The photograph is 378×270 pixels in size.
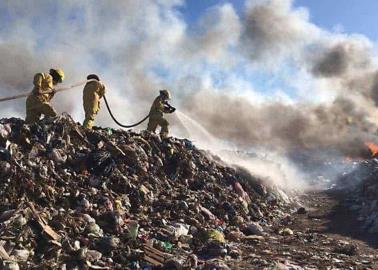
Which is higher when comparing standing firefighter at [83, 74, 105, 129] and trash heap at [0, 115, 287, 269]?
standing firefighter at [83, 74, 105, 129]

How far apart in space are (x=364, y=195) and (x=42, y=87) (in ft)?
33.1

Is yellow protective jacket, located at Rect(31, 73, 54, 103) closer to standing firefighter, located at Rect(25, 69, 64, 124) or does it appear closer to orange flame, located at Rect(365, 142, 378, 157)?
standing firefighter, located at Rect(25, 69, 64, 124)

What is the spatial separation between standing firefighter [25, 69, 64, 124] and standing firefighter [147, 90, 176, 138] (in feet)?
13.2

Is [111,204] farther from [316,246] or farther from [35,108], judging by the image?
[316,246]

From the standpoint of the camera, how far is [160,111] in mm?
13680

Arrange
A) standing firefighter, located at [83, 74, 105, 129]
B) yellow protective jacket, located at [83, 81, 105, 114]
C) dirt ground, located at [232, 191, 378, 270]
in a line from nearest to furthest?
dirt ground, located at [232, 191, 378, 270] < standing firefighter, located at [83, 74, 105, 129] < yellow protective jacket, located at [83, 81, 105, 114]

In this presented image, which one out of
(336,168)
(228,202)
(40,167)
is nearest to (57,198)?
(40,167)

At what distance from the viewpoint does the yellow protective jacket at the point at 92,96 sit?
11281mm

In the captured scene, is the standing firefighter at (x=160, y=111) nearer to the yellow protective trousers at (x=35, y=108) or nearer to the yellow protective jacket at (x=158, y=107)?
the yellow protective jacket at (x=158, y=107)

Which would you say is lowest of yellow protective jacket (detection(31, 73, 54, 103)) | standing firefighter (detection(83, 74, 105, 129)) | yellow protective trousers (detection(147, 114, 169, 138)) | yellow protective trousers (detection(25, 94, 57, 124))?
yellow protective trousers (detection(25, 94, 57, 124))

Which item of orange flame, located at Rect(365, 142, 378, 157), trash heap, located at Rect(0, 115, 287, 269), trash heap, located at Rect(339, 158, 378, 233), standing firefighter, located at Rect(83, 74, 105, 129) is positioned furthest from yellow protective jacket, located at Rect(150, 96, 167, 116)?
orange flame, located at Rect(365, 142, 378, 157)

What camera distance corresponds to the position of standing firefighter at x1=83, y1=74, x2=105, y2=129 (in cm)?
1116

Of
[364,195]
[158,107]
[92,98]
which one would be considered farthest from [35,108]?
[364,195]

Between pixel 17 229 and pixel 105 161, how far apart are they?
327cm
